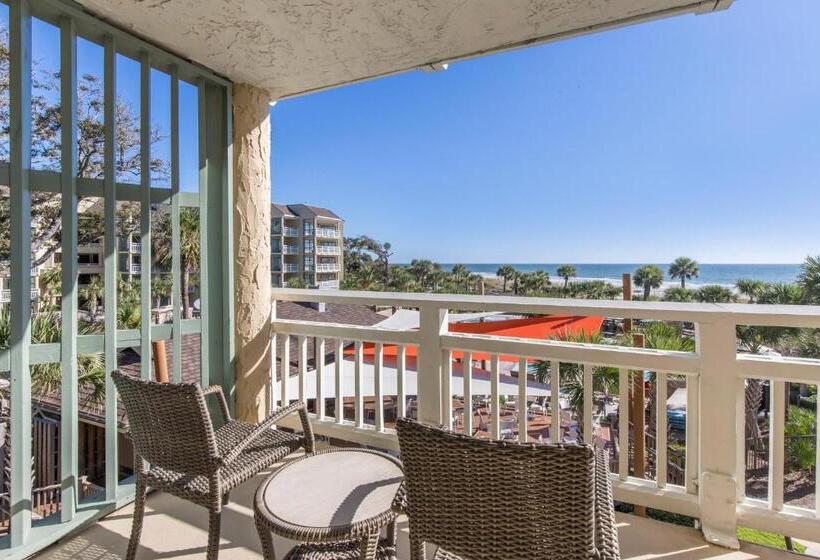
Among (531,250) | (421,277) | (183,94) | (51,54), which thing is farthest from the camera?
(531,250)

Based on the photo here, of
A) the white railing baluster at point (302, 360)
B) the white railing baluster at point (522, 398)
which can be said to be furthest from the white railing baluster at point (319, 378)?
the white railing baluster at point (522, 398)

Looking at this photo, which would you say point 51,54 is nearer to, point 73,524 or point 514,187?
point 73,524

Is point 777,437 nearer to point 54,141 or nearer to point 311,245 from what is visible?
point 54,141

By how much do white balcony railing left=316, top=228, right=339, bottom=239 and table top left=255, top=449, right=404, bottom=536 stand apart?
33.8 m

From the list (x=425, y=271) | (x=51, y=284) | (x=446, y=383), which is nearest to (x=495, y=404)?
(x=446, y=383)

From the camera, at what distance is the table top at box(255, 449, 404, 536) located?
4.01ft

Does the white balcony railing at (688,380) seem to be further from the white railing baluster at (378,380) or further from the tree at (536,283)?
the tree at (536,283)

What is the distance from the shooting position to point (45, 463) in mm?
2061

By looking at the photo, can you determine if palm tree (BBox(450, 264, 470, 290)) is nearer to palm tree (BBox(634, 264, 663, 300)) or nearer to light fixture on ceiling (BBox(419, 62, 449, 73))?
palm tree (BBox(634, 264, 663, 300))

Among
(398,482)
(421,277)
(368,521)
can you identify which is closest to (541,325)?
(398,482)

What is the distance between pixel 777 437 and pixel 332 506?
5.95 feet

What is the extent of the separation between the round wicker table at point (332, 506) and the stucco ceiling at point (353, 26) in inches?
74.3

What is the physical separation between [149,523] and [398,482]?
139 cm

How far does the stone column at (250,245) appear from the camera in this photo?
2.64 m
